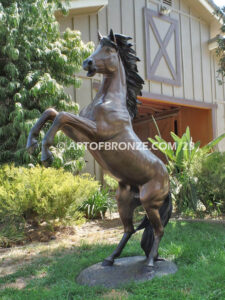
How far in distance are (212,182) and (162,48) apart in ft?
19.9

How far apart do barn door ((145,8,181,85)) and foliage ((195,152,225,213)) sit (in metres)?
4.71

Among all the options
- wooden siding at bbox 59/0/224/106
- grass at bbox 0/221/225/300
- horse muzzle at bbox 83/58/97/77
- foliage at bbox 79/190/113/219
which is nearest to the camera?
grass at bbox 0/221/225/300

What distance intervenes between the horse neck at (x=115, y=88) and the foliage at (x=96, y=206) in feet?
12.8

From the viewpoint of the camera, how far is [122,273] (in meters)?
2.78

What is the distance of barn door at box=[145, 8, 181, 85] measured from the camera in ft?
32.2

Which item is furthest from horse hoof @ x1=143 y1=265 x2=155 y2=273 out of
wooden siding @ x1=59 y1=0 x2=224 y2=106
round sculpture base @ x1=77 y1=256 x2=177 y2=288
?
wooden siding @ x1=59 y1=0 x2=224 y2=106

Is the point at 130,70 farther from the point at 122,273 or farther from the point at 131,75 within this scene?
the point at 122,273

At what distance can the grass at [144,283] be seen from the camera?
249cm

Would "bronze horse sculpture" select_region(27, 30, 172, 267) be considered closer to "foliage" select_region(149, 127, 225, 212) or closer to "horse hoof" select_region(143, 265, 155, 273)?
"horse hoof" select_region(143, 265, 155, 273)

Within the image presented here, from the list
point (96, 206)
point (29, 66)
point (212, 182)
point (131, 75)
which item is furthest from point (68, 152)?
point (131, 75)

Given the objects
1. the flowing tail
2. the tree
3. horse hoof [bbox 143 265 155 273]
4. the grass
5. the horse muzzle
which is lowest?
the grass

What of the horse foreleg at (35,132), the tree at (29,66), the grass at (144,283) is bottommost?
the grass at (144,283)

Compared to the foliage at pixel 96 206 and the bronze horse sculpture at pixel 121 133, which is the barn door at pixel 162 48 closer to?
the foliage at pixel 96 206

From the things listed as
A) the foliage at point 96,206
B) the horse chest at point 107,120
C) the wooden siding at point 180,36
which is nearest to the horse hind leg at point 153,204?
the horse chest at point 107,120
